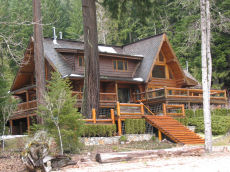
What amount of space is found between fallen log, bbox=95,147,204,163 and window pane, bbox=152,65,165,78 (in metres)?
16.2

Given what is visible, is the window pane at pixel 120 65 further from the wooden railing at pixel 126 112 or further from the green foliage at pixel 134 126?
the green foliage at pixel 134 126

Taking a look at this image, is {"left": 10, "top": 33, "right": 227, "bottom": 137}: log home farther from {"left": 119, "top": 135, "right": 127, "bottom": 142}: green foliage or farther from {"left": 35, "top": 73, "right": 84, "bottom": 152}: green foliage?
{"left": 35, "top": 73, "right": 84, "bottom": 152}: green foliage

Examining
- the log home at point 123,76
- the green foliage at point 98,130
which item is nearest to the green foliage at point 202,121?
the log home at point 123,76

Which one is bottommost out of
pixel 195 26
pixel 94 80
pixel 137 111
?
pixel 137 111

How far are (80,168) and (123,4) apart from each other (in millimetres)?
11940

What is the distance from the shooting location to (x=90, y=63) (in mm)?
20562

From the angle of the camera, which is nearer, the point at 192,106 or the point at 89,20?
the point at 89,20

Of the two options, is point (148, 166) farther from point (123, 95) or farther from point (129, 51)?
point (129, 51)

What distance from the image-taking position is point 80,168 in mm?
11430

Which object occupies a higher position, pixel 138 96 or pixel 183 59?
pixel 183 59

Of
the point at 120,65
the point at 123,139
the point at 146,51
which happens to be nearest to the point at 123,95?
the point at 120,65

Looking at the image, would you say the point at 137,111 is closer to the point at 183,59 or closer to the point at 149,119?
the point at 149,119

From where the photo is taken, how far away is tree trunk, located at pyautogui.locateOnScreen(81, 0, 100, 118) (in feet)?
66.5

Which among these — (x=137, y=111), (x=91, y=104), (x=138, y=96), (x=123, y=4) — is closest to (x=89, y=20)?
(x=123, y=4)
